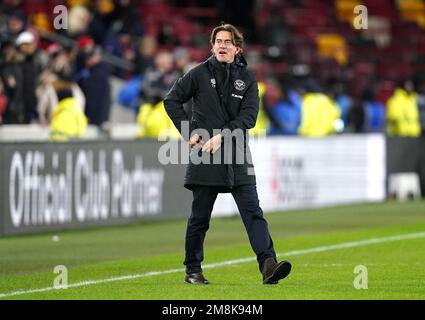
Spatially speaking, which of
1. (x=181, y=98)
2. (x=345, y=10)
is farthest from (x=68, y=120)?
(x=345, y=10)

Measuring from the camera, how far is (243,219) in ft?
37.6

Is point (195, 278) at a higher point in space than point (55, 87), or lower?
lower

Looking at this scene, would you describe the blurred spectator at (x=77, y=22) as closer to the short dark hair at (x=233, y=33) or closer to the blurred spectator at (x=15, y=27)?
the blurred spectator at (x=15, y=27)

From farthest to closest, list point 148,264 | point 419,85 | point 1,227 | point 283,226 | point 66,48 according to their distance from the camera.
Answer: point 419,85 → point 66,48 → point 283,226 → point 1,227 → point 148,264

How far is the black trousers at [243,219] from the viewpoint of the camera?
37.4ft

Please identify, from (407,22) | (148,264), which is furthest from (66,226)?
(407,22)

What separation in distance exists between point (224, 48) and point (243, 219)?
1408mm

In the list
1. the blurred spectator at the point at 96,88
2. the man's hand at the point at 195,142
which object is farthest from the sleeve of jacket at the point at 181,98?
the blurred spectator at the point at 96,88

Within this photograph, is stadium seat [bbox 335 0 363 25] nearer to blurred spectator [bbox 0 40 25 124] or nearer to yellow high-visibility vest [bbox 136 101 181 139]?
yellow high-visibility vest [bbox 136 101 181 139]

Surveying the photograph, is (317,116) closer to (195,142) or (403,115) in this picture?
(403,115)

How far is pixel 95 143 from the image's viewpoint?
762 inches
